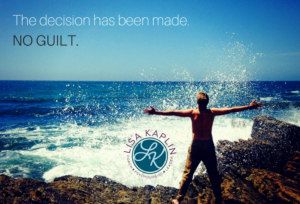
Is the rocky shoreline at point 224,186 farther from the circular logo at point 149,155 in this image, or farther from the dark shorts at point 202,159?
the circular logo at point 149,155

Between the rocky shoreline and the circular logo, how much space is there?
1.62m

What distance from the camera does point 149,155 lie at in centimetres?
666

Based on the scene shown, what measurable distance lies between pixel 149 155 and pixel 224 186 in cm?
340

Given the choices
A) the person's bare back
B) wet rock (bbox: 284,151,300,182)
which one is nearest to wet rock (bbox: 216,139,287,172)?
wet rock (bbox: 284,151,300,182)

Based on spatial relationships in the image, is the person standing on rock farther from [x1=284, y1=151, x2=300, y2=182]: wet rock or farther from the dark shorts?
[x1=284, y1=151, x2=300, y2=182]: wet rock

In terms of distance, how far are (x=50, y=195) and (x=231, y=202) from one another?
11.8 feet

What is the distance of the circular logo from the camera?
19.6ft

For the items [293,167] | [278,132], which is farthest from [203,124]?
[278,132]

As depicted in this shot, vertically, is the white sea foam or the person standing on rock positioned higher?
the person standing on rock

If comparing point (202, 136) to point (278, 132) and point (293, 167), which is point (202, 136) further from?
point (278, 132)

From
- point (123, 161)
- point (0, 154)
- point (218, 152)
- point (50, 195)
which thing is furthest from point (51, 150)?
point (218, 152)

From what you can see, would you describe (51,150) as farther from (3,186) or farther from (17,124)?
(17,124)

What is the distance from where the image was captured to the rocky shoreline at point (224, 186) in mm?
3240

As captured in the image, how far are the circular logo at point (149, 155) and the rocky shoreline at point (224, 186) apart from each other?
5.32 feet
